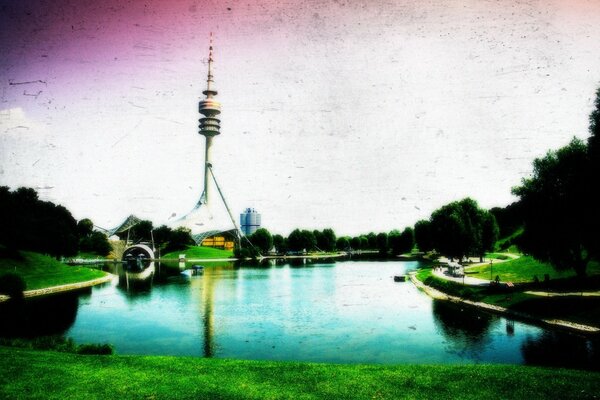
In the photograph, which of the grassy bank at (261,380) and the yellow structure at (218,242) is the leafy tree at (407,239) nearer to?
the yellow structure at (218,242)

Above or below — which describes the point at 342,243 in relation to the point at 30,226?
below

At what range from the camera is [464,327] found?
103 feet

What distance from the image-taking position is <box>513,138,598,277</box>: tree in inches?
1275

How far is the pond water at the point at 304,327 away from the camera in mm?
24547

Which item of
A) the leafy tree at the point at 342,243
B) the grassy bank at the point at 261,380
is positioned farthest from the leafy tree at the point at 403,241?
the grassy bank at the point at 261,380

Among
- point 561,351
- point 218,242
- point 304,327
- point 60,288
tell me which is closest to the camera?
point 561,351

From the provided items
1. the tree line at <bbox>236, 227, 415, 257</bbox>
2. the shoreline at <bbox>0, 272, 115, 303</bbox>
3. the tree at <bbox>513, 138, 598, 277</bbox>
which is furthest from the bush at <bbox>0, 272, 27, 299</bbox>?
the tree line at <bbox>236, 227, 415, 257</bbox>

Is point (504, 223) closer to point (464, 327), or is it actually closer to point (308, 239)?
point (308, 239)

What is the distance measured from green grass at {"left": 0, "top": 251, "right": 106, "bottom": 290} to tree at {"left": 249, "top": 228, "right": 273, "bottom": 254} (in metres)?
79.0

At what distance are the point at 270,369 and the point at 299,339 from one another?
Result: 10.8 metres

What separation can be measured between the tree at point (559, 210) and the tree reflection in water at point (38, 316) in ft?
127

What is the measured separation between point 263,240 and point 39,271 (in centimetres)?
8910

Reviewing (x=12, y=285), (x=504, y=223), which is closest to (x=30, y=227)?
(x=12, y=285)

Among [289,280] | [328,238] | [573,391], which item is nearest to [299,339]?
[573,391]
